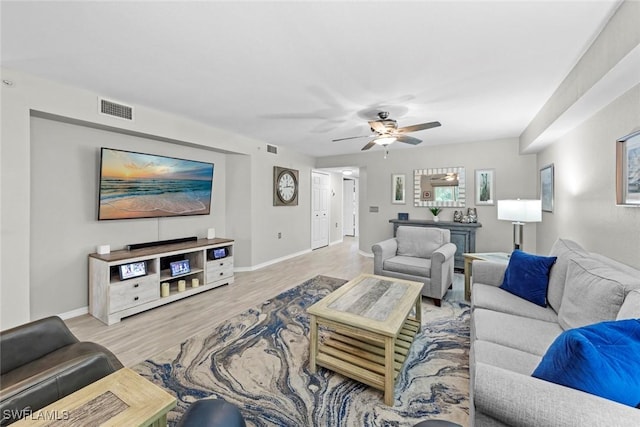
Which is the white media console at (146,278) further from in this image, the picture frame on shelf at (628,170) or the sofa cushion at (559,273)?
the picture frame on shelf at (628,170)

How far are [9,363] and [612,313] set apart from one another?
3.22 meters

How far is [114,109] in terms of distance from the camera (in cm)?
294

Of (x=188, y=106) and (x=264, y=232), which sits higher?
(x=188, y=106)

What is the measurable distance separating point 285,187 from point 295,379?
4176 millimetres

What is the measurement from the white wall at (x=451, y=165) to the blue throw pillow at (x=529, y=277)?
2832 millimetres

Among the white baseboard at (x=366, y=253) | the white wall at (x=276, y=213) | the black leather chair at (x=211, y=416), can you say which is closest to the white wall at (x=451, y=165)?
the white baseboard at (x=366, y=253)

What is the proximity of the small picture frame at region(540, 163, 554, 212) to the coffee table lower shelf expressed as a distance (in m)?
3.00

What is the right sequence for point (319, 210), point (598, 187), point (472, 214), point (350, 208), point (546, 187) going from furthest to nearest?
1. point (350, 208)
2. point (319, 210)
3. point (472, 214)
4. point (546, 187)
5. point (598, 187)

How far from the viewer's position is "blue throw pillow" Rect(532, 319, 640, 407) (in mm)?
852

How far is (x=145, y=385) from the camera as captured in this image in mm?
1133

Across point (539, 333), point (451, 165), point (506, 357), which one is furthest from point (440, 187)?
point (506, 357)

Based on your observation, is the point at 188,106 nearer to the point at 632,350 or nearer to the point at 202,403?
the point at 202,403

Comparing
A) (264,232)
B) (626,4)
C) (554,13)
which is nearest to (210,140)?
(264,232)

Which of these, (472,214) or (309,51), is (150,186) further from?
(472,214)
